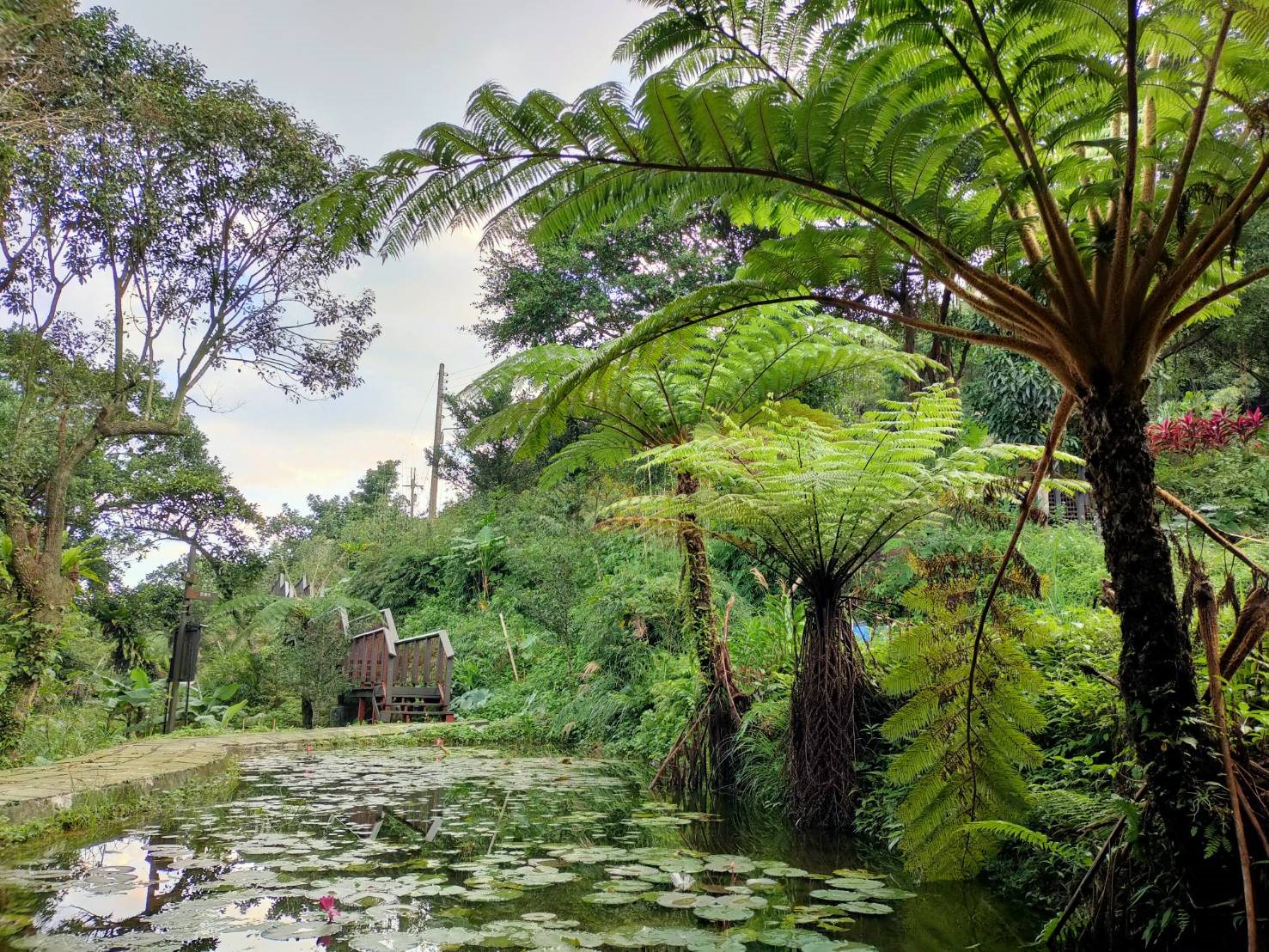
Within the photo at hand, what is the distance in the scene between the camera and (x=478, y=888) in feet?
6.73

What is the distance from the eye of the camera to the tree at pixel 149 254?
25.0 ft

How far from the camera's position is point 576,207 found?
2047mm

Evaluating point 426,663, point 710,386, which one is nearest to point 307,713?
point 426,663

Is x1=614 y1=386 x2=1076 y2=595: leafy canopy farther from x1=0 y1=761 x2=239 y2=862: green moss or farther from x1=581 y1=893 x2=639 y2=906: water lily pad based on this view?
x1=0 y1=761 x2=239 y2=862: green moss

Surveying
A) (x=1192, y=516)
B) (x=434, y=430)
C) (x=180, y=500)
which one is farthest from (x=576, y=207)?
(x=434, y=430)

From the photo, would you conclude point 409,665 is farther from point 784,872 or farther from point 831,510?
point 784,872

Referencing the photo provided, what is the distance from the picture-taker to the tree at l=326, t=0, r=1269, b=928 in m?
1.42

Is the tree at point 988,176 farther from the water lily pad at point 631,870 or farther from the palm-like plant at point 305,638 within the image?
the palm-like plant at point 305,638

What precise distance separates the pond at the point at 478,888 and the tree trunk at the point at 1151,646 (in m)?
0.58

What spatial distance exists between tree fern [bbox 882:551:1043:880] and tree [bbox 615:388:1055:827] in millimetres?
856

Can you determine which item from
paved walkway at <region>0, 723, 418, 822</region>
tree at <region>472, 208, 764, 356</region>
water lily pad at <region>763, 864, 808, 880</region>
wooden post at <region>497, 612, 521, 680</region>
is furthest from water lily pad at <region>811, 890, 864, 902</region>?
tree at <region>472, 208, 764, 356</region>

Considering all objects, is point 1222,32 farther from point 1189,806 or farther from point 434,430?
point 434,430

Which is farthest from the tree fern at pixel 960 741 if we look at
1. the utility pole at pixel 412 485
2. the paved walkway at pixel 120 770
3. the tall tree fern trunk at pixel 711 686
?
the utility pole at pixel 412 485

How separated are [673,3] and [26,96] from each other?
6.87m
